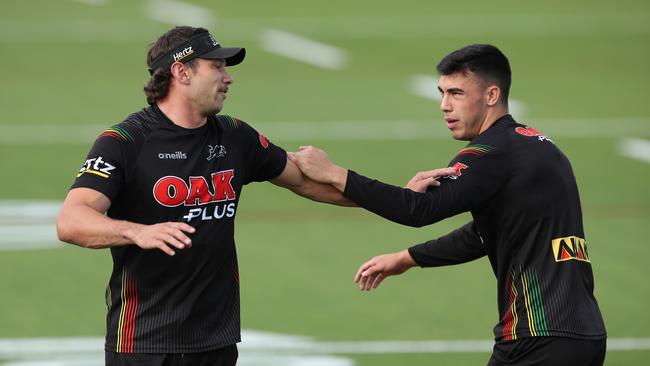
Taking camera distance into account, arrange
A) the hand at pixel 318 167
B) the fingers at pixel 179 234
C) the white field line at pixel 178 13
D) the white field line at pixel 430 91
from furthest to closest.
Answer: the white field line at pixel 178 13 → the white field line at pixel 430 91 → the hand at pixel 318 167 → the fingers at pixel 179 234

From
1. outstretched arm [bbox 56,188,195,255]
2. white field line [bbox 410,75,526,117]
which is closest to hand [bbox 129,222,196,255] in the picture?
outstretched arm [bbox 56,188,195,255]

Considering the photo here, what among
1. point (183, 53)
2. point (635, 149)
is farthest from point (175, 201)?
point (635, 149)

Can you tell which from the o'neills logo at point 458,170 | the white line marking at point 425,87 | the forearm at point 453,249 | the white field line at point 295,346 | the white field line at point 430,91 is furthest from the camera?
the white line marking at point 425,87

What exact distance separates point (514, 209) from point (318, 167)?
1.28 m

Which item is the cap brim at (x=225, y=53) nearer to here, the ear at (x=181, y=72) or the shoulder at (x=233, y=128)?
the ear at (x=181, y=72)

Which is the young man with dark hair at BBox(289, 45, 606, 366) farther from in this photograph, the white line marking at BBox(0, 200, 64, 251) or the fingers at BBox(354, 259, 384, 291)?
the white line marking at BBox(0, 200, 64, 251)

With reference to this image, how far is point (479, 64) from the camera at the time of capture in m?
7.76

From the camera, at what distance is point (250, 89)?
23.9 metres

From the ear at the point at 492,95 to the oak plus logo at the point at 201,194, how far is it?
4.92ft

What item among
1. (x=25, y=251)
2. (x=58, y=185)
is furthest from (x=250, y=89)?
(x=25, y=251)

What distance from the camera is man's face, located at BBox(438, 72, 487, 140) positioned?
7746mm

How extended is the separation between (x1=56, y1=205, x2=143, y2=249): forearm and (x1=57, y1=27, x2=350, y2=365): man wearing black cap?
0.07 meters

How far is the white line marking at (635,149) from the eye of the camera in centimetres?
1942

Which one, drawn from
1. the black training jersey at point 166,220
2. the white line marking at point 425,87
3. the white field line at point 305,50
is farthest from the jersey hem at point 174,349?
the white field line at point 305,50
